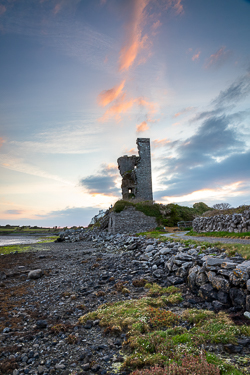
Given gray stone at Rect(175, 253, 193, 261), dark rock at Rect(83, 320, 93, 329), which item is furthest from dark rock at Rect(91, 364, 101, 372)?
gray stone at Rect(175, 253, 193, 261)

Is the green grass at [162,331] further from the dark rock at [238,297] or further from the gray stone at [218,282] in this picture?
the gray stone at [218,282]

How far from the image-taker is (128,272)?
1106cm

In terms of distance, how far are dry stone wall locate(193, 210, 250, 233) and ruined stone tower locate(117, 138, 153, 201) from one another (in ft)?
92.6

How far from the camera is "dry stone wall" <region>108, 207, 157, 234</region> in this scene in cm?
3291

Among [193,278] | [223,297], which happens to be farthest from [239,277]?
[193,278]

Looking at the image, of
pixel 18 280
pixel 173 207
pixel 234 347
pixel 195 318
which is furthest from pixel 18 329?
pixel 173 207

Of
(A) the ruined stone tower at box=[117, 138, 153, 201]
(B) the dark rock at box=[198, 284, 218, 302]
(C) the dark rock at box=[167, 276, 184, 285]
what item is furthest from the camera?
(A) the ruined stone tower at box=[117, 138, 153, 201]

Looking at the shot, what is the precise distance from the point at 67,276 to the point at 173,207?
91.3 feet

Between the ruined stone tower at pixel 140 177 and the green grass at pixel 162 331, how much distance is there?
42.9 metres

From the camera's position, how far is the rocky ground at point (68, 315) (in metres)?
4.41

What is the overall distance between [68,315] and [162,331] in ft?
11.0

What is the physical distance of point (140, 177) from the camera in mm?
50500

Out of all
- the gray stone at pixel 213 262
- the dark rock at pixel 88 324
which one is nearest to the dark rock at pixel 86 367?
the dark rock at pixel 88 324

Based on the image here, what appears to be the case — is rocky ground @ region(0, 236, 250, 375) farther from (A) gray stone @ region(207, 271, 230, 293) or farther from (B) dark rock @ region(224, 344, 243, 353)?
(A) gray stone @ region(207, 271, 230, 293)
